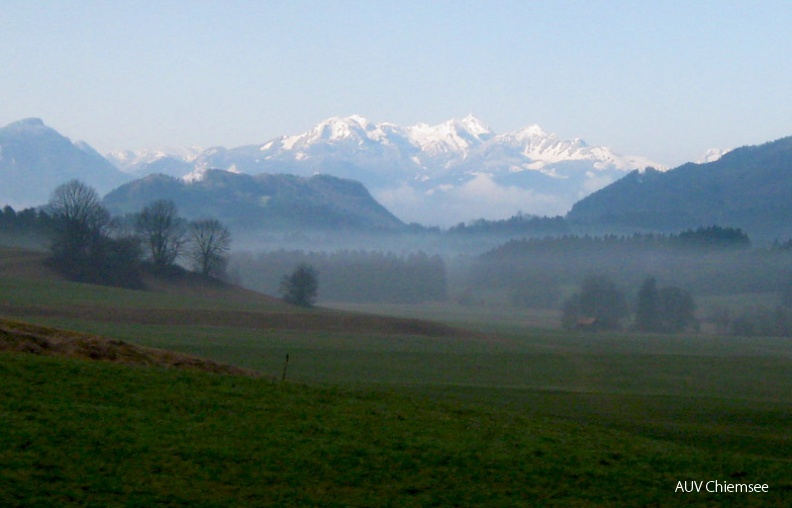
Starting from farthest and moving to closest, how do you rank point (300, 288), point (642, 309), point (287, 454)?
point (642, 309)
point (300, 288)
point (287, 454)

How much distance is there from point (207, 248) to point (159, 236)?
7291 mm

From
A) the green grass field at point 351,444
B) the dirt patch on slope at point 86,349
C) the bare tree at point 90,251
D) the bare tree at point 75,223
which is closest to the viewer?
the green grass field at point 351,444

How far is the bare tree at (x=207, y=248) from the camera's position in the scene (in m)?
110

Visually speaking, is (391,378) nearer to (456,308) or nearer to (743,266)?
(456,308)

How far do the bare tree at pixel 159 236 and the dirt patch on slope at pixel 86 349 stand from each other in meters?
81.1

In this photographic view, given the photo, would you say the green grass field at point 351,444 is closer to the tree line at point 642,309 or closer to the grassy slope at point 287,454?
the grassy slope at point 287,454

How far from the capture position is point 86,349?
78.8 feet

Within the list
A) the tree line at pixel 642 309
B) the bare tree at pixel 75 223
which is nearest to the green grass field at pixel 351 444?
the bare tree at pixel 75 223

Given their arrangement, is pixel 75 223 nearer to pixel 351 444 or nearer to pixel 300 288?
pixel 300 288

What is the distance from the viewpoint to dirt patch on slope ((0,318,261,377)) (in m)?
23.2

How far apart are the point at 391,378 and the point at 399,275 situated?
120954mm

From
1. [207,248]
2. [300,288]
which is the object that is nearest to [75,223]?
[207,248]

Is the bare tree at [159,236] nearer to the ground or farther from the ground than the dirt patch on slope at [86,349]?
farther from the ground

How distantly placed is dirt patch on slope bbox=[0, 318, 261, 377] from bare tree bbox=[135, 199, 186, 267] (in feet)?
266
